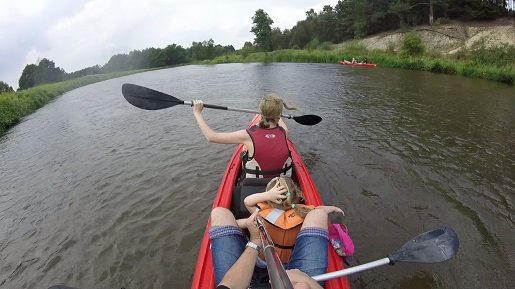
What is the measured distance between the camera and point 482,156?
5.68 m

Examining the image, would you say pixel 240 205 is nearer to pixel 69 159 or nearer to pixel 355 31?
pixel 69 159

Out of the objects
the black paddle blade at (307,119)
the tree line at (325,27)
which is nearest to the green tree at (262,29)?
the tree line at (325,27)

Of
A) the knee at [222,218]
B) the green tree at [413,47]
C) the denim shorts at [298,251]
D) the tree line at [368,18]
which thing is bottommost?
the denim shorts at [298,251]

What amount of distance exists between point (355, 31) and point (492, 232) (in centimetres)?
4215

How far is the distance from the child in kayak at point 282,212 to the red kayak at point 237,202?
0.41 meters

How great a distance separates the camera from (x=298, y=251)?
7.36 ft

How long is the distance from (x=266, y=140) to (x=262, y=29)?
52.3 meters

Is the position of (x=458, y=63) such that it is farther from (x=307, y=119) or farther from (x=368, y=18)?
(x=368, y=18)

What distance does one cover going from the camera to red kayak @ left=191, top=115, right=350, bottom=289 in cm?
227

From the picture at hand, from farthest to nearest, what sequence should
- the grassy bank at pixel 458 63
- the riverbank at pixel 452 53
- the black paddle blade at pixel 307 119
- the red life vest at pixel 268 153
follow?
the riverbank at pixel 452 53
the grassy bank at pixel 458 63
the black paddle blade at pixel 307 119
the red life vest at pixel 268 153

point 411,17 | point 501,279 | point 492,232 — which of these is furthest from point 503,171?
point 411,17

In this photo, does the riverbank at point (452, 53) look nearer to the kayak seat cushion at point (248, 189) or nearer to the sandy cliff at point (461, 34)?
the sandy cliff at point (461, 34)

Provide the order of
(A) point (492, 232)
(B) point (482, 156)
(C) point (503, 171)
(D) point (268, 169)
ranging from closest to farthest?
1. (D) point (268, 169)
2. (A) point (492, 232)
3. (C) point (503, 171)
4. (B) point (482, 156)

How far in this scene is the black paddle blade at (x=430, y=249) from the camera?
7.98 ft
